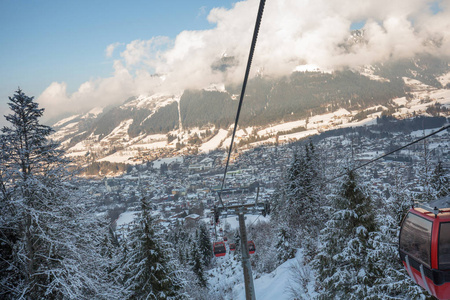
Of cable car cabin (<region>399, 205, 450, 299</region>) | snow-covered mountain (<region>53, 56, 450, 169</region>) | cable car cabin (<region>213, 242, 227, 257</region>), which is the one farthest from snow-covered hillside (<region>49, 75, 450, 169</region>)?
cable car cabin (<region>399, 205, 450, 299</region>)

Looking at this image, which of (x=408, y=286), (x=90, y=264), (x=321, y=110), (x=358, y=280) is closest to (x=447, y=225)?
(x=408, y=286)

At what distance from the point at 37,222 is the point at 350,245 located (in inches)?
344

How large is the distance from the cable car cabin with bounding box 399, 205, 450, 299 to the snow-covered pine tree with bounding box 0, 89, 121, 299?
277 inches

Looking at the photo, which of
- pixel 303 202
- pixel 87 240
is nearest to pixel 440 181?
pixel 303 202

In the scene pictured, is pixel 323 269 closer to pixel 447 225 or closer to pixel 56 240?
pixel 447 225

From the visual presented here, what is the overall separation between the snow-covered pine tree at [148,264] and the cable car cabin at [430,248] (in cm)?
816

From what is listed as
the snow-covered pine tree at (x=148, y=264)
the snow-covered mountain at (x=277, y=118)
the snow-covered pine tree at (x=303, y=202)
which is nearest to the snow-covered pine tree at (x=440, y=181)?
the snow-covered pine tree at (x=303, y=202)

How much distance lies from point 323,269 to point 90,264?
768 cm

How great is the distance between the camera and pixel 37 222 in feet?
19.1

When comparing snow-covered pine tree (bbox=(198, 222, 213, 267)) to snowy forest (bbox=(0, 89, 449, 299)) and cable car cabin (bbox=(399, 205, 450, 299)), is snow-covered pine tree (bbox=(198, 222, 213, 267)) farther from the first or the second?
cable car cabin (bbox=(399, 205, 450, 299))

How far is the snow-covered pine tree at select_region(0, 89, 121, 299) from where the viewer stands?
5.93 meters

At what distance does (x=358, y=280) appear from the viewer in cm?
782

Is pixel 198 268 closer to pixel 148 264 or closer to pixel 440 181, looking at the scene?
pixel 148 264

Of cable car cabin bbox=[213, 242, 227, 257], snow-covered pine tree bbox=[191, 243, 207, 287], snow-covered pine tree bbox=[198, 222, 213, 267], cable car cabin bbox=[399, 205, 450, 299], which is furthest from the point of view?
snow-covered pine tree bbox=[198, 222, 213, 267]
